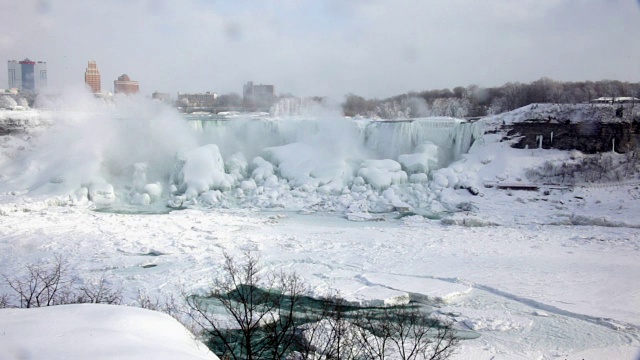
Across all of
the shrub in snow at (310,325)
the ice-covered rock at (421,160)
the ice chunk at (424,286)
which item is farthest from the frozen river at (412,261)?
the ice-covered rock at (421,160)

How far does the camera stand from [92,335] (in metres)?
4.66

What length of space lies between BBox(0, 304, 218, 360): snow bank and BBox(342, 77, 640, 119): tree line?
31.7m

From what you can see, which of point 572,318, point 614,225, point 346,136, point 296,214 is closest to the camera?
point 572,318

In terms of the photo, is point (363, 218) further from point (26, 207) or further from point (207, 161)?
point (26, 207)

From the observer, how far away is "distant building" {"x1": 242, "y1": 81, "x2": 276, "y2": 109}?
55581 mm

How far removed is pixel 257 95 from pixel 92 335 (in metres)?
55.8

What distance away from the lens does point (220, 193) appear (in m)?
20.9

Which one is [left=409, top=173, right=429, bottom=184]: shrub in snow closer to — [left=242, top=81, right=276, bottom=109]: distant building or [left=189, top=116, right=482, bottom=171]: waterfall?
[left=189, top=116, right=482, bottom=171]: waterfall

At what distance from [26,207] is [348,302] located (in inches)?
524

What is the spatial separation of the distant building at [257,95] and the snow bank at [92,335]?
162 feet

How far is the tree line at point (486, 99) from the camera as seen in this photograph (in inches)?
1448

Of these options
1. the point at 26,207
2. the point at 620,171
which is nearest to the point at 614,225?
the point at 620,171

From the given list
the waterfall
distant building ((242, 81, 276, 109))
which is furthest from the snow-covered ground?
distant building ((242, 81, 276, 109))

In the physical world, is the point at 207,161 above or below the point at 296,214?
above
